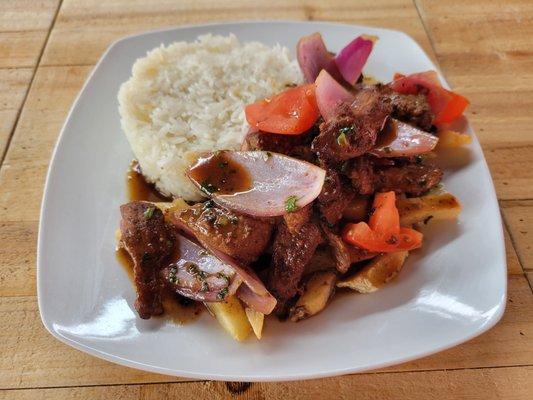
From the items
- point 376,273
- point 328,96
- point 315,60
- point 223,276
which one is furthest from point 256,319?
point 315,60

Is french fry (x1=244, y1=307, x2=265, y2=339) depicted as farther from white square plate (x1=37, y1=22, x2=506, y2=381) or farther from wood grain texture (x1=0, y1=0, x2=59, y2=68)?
wood grain texture (x1=0, y1=0, x2=59, y2=68)

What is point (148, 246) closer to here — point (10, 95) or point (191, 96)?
point (191, 96)

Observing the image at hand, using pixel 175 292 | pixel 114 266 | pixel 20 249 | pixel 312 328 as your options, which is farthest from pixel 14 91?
pixel 312 328

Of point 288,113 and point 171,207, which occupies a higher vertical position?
point 288,113

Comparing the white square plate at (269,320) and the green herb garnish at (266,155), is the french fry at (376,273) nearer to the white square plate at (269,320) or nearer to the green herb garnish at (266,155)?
the white square plate at (269,320)

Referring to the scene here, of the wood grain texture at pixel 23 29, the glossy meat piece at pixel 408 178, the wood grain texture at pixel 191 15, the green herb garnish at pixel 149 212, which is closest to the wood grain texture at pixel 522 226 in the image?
the glossy meat piece at pixel 408 178

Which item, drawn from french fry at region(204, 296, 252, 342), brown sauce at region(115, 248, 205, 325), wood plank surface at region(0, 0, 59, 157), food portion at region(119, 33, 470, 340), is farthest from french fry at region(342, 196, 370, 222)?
wood plank surface at region(0, 0, 59, 157)

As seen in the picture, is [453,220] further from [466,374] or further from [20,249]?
[20,249]
